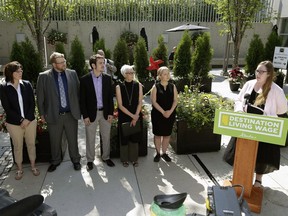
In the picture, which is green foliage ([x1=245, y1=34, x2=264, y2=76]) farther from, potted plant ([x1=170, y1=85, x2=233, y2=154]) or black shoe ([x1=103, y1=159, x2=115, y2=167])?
black shoe ([x1=103, y1=159, x2=115, y2=167])

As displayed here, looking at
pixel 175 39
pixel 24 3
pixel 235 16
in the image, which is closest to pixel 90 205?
pixel 24 3

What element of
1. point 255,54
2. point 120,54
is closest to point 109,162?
point 120,54

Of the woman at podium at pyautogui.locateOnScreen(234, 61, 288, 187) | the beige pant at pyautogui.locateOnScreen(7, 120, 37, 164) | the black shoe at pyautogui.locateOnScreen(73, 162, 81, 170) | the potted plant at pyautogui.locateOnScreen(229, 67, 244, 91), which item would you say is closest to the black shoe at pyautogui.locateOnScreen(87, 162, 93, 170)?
the black shoe at pyautogui.locateOnScreen(73, 162, 81, 170)

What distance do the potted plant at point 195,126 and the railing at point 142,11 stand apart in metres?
14.0

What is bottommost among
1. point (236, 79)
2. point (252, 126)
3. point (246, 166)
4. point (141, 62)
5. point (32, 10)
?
point (236, 79)

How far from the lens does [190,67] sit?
9586 millimetres

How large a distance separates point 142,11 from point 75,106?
15.2m

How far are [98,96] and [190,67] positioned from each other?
6126 millimetres

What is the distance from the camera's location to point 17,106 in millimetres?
3721

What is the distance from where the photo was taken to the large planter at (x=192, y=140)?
4.73 m

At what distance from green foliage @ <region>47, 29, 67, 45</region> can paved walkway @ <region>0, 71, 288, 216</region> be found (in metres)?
13.0

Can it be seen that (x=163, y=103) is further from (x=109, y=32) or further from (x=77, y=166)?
(x=109, y=32)

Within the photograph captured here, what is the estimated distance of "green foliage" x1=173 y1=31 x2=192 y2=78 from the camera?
9383 mm

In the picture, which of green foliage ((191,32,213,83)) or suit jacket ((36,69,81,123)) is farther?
green foliage ((191,32,213,83))
